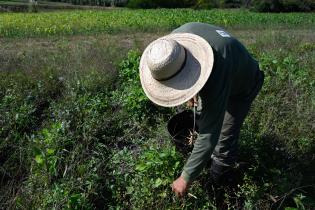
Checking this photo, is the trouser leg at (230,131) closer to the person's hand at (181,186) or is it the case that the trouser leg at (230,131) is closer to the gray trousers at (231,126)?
the gray trousers at (231,126)

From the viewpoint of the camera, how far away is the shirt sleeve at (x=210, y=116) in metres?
2.28

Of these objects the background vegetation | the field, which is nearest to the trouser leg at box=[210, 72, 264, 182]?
the field

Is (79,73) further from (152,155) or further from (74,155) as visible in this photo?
(152,155)

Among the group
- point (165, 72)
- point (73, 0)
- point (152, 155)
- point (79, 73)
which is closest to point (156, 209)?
point (152, 155)

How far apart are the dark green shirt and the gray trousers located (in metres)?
0.43

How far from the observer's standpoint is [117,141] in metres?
3.95

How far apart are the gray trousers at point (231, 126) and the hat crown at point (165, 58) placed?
901 mm

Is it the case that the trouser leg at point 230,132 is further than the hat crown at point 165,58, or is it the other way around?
the trouser leg at point 230,132

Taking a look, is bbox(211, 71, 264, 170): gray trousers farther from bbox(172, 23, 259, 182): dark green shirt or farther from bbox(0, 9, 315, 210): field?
bbox(172, 23, 259, 182): dark green shirt

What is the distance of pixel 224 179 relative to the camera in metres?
3.08

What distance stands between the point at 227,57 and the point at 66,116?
2.05 m

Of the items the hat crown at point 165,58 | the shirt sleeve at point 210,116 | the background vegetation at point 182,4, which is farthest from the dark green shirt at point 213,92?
the background vegetation at point 182,4

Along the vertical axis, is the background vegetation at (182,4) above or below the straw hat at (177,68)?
below

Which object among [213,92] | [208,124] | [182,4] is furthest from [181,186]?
[182,4]
